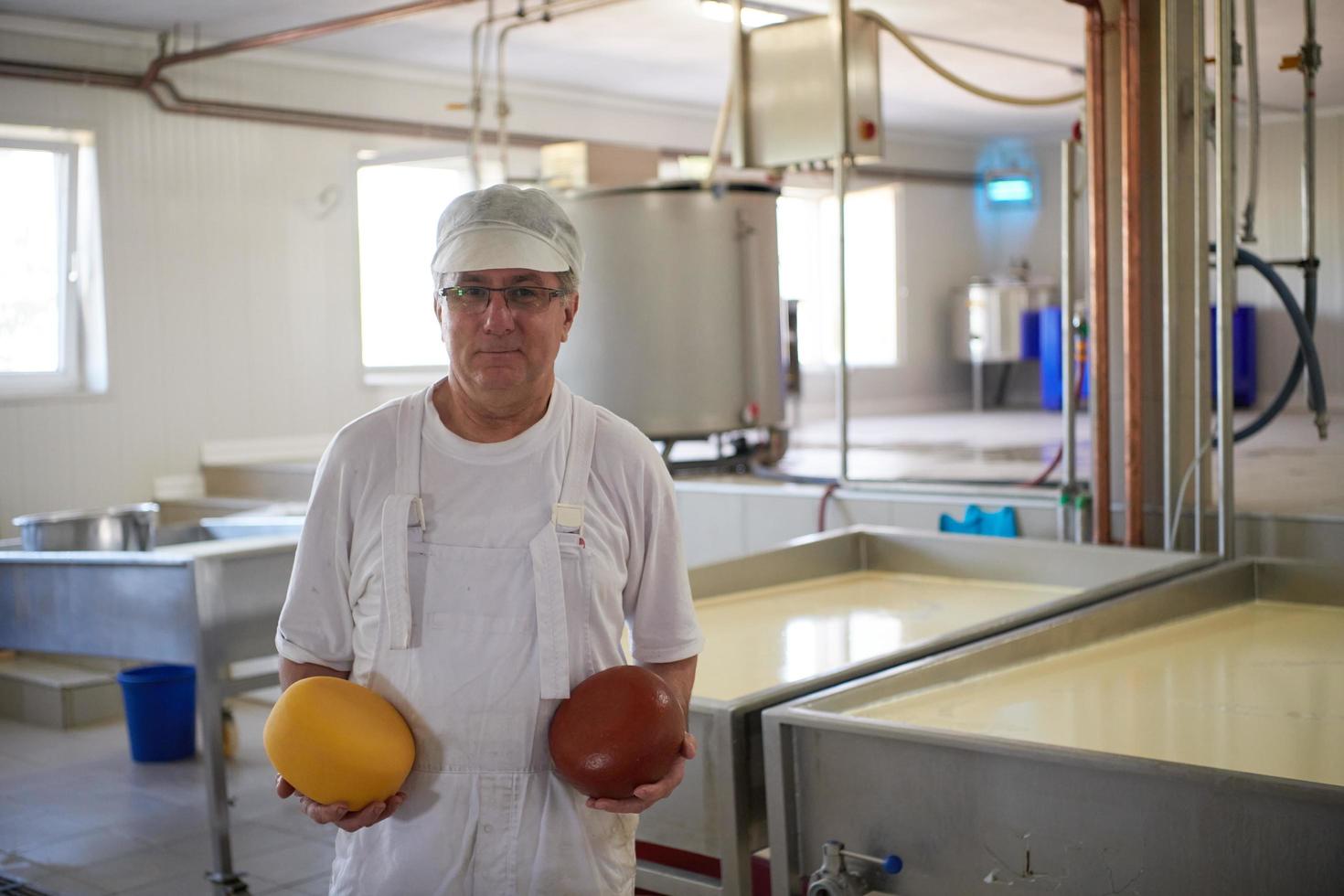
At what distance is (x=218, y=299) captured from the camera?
741 centimetres

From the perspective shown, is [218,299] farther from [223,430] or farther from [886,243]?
[886,243]

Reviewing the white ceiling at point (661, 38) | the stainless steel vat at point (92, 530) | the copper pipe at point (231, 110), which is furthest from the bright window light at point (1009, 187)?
the stainless steel vat at point (92, 530)

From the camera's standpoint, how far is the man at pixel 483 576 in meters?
1.41

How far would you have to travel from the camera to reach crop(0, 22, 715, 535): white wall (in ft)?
22.4

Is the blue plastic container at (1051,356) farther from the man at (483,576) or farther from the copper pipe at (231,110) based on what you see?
the man at (483,576)

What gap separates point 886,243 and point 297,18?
6280mm

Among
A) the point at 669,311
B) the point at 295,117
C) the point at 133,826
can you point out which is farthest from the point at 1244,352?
the point at 133,826

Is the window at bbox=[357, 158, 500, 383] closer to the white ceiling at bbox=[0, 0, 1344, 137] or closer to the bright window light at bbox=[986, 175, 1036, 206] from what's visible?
the white ceiling at bbox=[0, 0, 1344, 137]

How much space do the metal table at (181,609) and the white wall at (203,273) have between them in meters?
3.43

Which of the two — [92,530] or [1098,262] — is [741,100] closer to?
[1098,262]

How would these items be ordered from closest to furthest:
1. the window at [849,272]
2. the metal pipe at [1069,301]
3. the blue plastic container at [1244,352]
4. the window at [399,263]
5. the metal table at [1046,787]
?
the metal table at [1046,787] → the metal pipe at [1069,301] → the window at [399,263] → the blue plastic container at [1244,352] → the window at [849,272]

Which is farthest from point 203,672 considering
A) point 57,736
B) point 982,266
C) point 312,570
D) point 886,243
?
point 982,266

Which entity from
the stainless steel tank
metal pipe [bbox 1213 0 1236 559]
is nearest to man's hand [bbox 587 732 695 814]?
metal pipe [bbox 1213 0 1236 559]

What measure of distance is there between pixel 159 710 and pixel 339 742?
3.79 meters
